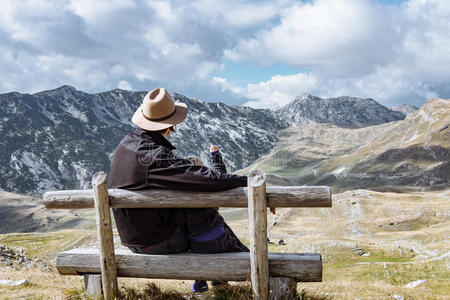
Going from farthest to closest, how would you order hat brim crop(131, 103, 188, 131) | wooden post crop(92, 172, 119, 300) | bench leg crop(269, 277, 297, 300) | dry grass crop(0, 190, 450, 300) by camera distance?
dry grass crop(0, 190, 450, 300) < hat brim crop(131, 103, 188, 131) < wooden post crop(92, 172, 119, 300) < bench leg crop(269, 277, 297, 300)

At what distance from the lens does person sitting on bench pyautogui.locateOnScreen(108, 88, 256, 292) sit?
7.00m

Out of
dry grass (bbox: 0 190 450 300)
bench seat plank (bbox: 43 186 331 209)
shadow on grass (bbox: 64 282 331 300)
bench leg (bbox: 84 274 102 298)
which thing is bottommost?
dry grass (bbox: 0 190 450 300)

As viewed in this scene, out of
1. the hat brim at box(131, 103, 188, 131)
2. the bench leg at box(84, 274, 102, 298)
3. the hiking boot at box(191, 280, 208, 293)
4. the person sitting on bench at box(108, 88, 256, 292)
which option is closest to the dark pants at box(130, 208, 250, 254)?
the person sitting on bench at box(108, 88, 256, 292)

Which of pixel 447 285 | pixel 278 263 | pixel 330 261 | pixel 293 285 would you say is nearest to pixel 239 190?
pixel 278 263

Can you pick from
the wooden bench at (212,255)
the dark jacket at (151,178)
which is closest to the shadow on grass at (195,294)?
the wooden bench at (212,255)

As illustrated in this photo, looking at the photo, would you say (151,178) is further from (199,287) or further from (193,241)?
(199,287)

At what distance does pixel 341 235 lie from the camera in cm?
8381

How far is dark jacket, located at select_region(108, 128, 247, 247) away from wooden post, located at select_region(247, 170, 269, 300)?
361 mm

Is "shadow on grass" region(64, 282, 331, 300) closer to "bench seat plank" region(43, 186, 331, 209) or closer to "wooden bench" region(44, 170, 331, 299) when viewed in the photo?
"wooden bench" region(44, 170, 331, 299)

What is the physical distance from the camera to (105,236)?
7750mm

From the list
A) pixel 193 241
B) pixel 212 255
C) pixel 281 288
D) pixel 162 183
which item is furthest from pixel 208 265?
pixel 162 183

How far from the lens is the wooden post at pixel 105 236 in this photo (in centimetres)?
742

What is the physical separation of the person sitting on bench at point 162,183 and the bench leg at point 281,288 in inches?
42.3

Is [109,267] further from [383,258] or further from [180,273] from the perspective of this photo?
[383,258]
